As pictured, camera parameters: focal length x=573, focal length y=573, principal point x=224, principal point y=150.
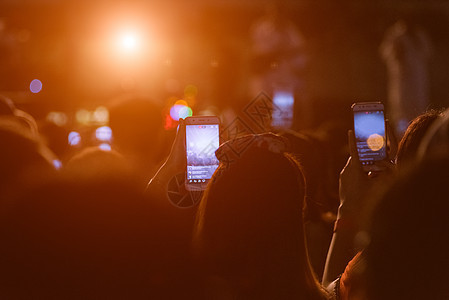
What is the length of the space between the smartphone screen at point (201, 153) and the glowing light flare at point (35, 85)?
19.5 metres

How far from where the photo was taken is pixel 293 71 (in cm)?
2348

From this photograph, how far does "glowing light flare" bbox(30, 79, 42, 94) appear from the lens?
21.5 m

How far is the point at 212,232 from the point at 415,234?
850mm

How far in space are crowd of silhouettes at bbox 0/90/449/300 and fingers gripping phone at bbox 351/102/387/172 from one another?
138cm

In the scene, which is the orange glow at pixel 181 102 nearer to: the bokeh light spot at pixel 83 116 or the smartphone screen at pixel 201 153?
the bokeh light spot at pixel 83 116

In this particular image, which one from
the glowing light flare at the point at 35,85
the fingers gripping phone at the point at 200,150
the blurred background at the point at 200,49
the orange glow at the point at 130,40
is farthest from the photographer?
the orange glow at the point at 130,40

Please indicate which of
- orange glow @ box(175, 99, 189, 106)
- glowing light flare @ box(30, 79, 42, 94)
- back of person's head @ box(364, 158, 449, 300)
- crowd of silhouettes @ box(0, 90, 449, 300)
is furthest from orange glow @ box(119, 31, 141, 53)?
back of person's head @ box(364, 158, 449, 300)

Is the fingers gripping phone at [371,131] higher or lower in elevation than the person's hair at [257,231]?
higher

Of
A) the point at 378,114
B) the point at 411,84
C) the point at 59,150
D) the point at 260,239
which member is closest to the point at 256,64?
the point at 411,84

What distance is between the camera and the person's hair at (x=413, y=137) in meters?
2.74

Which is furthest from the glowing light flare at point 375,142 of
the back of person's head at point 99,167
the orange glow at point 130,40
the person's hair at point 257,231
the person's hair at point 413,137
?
the orange glow at point 130,40

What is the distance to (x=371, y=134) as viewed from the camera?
11.6 feet

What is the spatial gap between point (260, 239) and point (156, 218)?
1.25ft

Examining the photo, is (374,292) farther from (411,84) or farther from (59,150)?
(411,84)
